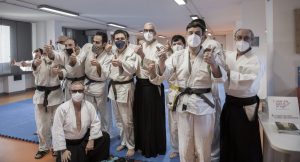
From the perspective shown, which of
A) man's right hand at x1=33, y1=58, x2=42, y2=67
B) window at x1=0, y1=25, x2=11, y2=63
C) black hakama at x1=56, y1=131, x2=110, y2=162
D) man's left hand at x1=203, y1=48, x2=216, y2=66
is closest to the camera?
man's left hand at x1=203, y1=48, x2=216, y2=66

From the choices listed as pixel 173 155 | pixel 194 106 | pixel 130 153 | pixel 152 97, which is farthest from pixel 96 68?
pixel 194 106

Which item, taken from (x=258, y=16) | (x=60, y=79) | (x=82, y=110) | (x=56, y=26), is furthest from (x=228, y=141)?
(x=56, y=26)

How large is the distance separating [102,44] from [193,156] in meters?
1.92

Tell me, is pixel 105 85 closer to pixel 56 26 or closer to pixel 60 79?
pixel 60 79

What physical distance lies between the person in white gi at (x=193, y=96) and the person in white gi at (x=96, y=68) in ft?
4.01

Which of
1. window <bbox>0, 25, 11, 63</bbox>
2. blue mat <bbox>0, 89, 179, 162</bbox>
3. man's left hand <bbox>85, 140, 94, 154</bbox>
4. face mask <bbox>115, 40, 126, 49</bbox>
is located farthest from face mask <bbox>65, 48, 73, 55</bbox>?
window <bbox>0, 25, 11, 63</bbox>

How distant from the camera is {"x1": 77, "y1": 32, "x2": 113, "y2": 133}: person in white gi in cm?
324

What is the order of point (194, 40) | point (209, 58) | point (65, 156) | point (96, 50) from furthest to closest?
1. point (96, 50)
2. point (65, 156)
3. point (194, 40)
4. point (209, 58)

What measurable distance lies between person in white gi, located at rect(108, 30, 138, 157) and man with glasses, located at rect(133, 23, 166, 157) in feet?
0.30

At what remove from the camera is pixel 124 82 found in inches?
120

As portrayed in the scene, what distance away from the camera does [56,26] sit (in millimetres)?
8133

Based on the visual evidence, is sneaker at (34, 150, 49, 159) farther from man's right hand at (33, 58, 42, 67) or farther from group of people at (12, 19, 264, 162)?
man's right hand at (33, 58, 42, 67)

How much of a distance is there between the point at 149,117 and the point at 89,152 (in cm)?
85

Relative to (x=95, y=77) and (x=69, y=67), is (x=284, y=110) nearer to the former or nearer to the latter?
(x=95, y=77)
